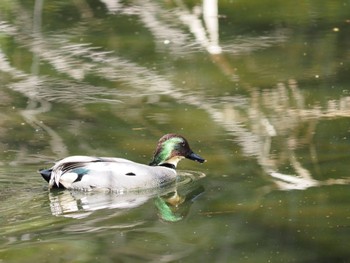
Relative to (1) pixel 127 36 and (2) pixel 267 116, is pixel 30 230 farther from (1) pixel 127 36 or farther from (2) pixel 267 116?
(1) pixel 127 36

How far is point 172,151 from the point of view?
10.4 metres

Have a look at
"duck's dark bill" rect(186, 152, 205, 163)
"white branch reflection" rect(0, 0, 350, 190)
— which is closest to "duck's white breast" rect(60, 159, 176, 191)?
"duck's dark bill" rect(186, 152, 205, 163)

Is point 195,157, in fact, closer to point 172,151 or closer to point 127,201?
point 172,151

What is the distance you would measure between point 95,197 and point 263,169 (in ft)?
A: 5.31

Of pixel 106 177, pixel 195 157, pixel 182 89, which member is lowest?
pixel 182 89

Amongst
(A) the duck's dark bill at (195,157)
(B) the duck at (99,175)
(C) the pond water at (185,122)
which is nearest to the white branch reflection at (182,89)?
(C) the pond water at (185,122)

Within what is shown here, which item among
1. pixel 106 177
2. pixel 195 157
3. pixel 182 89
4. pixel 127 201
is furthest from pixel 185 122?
pixel 127 201

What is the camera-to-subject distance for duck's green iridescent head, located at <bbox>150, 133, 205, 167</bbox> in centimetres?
1038

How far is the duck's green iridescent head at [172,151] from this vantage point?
1038 centimetres

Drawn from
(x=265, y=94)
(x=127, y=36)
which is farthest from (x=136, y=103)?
(x=127, y=36)

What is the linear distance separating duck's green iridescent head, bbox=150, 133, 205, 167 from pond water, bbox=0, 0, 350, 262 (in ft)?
0.60

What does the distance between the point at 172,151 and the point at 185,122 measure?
1600mm

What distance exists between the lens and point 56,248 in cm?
812

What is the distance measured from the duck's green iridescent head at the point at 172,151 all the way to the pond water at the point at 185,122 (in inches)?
7.2
